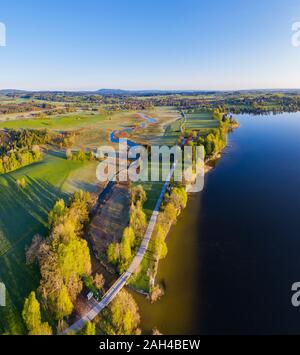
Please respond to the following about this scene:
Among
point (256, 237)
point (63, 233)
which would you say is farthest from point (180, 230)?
point (63, 233)

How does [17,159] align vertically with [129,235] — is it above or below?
above

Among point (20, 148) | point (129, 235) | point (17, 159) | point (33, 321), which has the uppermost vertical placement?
point (20, 148)

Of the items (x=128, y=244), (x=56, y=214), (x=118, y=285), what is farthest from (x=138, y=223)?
(x=56, y=214)

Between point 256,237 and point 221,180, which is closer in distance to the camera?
point 256,237

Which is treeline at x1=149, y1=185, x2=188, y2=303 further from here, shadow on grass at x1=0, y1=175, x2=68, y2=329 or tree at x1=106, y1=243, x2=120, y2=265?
shadow on grass at x1=0, y1=175, x2=68, y2=329

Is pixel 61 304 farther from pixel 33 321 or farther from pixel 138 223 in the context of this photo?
pixel 138 223
